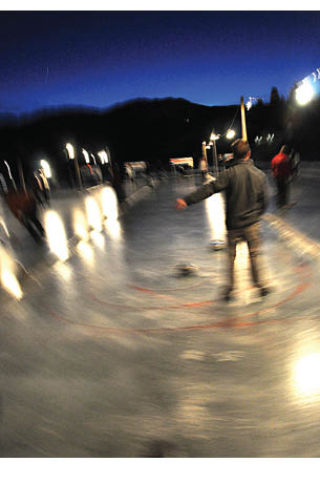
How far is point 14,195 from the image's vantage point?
9531 mm

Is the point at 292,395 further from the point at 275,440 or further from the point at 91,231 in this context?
the point at 91,231

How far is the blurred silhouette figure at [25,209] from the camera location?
9477 mm

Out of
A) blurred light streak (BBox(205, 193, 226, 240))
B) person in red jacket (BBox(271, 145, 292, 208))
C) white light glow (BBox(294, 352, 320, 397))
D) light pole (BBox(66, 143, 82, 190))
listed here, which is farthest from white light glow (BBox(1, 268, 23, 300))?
light pole (BBox(66, 143, 82, 190))

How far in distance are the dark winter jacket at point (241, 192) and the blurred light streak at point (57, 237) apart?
4096 mm

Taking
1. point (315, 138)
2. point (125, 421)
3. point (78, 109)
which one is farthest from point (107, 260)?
point (78, 109)

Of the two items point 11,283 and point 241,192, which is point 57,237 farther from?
point 241,192

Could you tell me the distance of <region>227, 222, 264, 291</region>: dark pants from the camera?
15.7 ft

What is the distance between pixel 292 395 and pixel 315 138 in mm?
60667

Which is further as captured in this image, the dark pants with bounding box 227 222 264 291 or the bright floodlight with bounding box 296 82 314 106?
the bright floodlight with bounding box 296 82 314 106

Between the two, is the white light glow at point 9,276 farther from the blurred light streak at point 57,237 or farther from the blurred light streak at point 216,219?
the blurred light streak at point 216,219

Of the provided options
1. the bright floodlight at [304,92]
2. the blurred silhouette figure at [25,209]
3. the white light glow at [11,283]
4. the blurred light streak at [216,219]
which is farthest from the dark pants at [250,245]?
the bright floodlight at [304,92]

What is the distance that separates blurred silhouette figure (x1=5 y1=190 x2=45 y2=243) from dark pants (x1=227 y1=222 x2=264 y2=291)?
5829mm

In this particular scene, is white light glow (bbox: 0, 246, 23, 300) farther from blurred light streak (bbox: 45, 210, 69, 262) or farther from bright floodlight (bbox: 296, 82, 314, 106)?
bright floodlight (bbox: 296, 82, 314, 106)

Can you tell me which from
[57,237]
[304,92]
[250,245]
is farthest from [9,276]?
[304,92]
